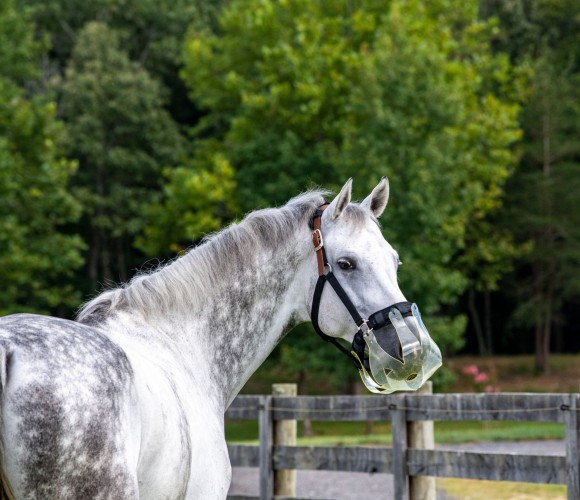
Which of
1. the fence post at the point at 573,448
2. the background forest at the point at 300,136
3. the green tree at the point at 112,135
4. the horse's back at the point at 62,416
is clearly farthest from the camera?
the green tree at the point at 112,135

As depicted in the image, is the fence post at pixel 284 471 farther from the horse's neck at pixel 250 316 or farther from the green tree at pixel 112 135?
the green tree at pixel 112 135

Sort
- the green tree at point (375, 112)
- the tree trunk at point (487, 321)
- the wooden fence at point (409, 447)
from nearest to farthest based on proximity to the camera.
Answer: the wooden fence at point (409, 447) < the green tree at point (375, 112) < the tree trunk at point (487, 321)

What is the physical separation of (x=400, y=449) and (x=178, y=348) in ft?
12.6

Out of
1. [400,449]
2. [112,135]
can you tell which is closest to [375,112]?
[112,135]

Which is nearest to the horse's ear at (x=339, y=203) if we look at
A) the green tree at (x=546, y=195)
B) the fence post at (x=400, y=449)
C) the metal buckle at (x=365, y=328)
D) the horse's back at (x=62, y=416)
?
the metal buckle at (x=365, y=328)

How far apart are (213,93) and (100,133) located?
197 inches

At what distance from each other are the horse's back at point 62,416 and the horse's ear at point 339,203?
1.48m

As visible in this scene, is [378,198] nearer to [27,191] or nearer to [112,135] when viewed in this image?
[27,191]

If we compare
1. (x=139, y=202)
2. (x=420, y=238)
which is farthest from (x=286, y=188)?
(x=139, y=202)

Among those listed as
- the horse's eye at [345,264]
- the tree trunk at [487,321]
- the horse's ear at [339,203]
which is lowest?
the horse's eye at [345,264]

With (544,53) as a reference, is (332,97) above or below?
below

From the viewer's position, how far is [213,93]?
30.5 meters

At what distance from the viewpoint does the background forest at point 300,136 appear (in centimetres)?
2500

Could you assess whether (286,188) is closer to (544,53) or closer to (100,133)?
(100,133)
